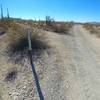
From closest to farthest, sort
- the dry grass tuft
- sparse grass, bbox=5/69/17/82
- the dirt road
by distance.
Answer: the dirt road → sparse grass, bbox=5/69/17/82 → the dry grass tuft

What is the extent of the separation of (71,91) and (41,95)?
97cm

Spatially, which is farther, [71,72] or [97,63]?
[97,63]

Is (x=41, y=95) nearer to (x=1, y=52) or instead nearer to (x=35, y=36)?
(x=1, y=52)

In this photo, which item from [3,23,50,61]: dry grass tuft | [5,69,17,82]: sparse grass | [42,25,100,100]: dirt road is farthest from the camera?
[3,23,50,61]: dry grass tuft

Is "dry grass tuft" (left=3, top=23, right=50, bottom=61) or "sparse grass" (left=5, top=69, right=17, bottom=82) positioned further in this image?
"dry grass tuft" (left=3, top=23, right=50, bottom=61)

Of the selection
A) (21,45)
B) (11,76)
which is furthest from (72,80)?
(21,45)

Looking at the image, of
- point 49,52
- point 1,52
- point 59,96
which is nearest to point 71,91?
point 59,96

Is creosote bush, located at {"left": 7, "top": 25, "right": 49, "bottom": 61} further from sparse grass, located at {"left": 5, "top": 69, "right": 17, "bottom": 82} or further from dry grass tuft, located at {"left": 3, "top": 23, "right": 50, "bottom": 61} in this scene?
sparse grass, located at {"left": 5, "top": 69, "right": 17, "bottom": 82}

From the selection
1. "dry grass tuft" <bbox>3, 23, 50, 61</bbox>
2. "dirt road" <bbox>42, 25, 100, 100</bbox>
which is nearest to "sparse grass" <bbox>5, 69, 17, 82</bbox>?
"dirt road" <bbox>42, 25, 100, 100</bbox>

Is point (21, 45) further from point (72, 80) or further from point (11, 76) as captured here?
point (72, 80)

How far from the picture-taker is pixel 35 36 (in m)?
11.7

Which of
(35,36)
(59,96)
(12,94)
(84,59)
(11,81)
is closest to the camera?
(59,96)

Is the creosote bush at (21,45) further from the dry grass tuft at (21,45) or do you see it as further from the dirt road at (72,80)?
the dirt road at (72,80)

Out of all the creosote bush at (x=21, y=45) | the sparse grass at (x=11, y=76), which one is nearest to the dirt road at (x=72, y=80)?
the sparse grass at (x=11, y=76)
